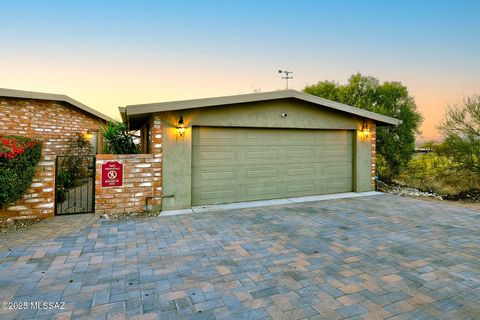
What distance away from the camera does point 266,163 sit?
23.6 feet

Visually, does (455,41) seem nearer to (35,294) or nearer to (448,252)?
(448,252)

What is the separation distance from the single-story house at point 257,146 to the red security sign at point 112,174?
3.16ft

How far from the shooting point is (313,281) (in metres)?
2.73

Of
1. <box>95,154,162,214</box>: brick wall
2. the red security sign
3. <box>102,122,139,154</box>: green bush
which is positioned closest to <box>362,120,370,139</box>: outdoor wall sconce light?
<box>95,154,162,214</box>: brick wall

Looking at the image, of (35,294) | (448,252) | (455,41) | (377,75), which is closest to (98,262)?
(35,294)

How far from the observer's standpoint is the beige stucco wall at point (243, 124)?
5.99m

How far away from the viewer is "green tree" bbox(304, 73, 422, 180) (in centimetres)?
1343

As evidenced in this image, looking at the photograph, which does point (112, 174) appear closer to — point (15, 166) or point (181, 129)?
point (15, 166)

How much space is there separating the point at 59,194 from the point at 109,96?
8.42 metres

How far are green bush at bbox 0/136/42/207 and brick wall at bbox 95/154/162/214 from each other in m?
1.17

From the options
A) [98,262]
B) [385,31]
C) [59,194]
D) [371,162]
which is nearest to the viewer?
[98,262]

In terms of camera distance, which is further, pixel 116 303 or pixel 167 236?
pixel 167 236

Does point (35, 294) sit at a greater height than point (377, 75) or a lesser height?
lesser

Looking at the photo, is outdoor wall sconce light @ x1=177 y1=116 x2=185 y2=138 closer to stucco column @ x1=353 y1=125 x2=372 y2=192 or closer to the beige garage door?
the beige garage door
